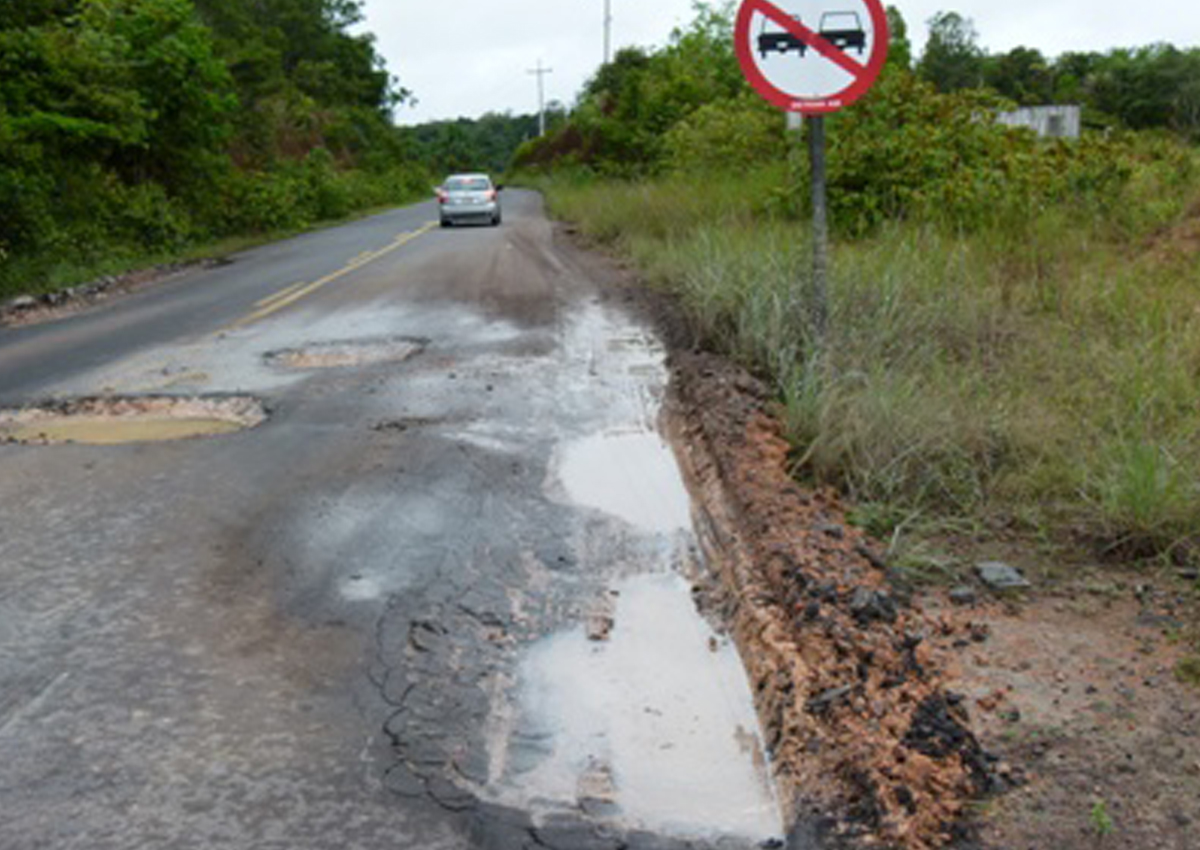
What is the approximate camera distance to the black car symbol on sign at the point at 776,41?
589 centimetres

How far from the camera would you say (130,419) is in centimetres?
720

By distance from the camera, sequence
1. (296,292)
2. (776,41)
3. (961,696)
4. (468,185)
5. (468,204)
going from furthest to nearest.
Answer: (468,185) < (468,204) < (296,292) < (776,41) < (961,696)

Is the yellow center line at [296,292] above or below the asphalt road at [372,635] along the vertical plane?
above

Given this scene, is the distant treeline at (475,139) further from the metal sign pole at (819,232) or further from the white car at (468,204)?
the metal sign pole at (819,232)

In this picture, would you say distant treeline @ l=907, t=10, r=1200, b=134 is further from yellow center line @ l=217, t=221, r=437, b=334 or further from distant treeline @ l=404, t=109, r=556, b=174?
distant treeline @ l=404, t=109, r=556, b=174

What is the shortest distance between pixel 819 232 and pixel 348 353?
4418 mm

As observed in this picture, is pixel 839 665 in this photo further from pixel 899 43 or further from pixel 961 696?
pixel 899 43

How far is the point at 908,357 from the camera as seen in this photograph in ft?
21.6

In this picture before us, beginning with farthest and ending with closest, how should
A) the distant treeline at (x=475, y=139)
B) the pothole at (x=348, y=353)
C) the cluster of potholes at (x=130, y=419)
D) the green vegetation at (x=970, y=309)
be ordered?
the distant treeline at (x=475, y=139)
the pothole at (x=348, y=353)
the cluster of potholes at (x=130, y=419)
the green vegetation at (x=970, y=309)

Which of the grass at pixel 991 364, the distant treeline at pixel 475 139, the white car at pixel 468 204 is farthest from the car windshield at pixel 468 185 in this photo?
the distant treeline at pixel 475 139

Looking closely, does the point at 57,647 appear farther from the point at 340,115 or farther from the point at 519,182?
the point at 519,182

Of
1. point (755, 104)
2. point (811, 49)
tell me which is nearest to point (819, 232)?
point (811, 49)

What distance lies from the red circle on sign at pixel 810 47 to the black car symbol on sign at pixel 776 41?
35mm

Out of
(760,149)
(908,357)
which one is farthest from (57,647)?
(760,149)
